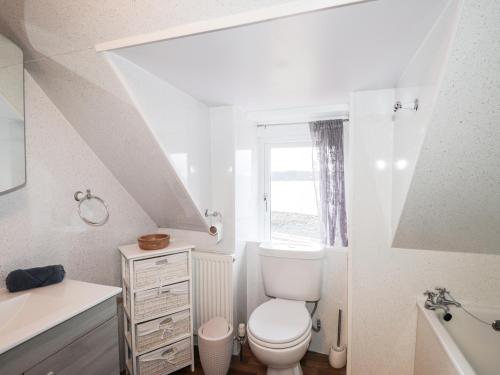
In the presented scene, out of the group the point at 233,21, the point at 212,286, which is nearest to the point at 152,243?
the point at 212,286

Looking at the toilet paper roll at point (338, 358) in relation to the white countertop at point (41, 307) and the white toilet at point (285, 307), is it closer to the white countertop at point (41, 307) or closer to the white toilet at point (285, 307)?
the white toilet at point (285, 307)

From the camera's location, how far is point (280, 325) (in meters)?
1.63

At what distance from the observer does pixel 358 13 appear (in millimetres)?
849

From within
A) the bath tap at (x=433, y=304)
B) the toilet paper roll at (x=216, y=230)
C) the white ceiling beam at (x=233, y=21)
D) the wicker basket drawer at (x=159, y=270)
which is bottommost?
the bath tap at (x=433, y=304)

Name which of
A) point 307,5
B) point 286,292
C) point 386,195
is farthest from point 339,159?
point 307,5

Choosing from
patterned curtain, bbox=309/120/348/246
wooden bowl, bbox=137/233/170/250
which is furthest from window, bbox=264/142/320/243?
wooden bowl, bbox=137/233/170/250

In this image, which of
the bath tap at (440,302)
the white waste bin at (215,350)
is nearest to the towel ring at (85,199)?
the white waste bin at (215,350)

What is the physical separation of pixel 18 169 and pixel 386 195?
203 cm

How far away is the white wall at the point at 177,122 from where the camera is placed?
4.23 feet

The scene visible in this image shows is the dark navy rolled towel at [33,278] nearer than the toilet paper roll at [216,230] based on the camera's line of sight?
Yes

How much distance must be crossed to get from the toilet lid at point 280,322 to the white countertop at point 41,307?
892 mm

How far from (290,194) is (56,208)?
177 cm

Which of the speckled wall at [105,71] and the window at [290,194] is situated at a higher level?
the speckled wall at [105,71]

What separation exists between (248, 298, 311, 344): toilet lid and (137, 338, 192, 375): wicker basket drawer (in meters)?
0.56
